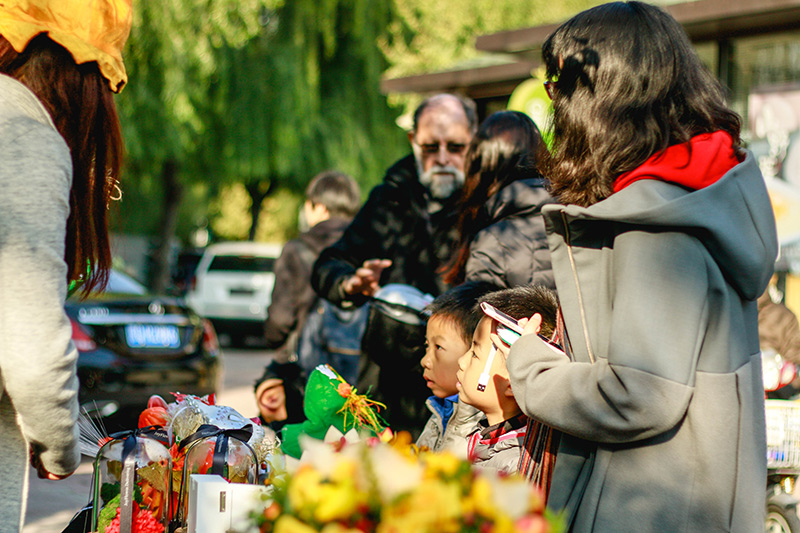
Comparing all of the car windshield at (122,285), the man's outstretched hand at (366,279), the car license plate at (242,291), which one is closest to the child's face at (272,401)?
the man's outstretched hand at (366,279)

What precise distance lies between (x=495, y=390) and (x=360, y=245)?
1.72 metres

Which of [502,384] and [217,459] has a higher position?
[502,384]

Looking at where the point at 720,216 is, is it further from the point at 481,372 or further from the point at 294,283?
the point at 294,283

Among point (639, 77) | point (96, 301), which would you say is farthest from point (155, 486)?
point (96, 301)

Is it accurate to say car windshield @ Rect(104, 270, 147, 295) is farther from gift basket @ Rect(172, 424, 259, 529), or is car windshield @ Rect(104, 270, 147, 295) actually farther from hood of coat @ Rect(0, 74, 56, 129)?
hood of coat @ Rect(0, 74, 56, 129)

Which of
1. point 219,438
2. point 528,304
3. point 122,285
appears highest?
point 528,304

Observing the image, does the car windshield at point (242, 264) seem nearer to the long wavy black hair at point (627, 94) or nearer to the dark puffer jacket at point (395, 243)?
the dark puffer jacket at point (395, 243)

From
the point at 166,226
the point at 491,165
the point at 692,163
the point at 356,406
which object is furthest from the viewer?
the point at 166,226

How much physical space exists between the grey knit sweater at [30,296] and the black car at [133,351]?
16.1 ft

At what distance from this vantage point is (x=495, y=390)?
243 cm

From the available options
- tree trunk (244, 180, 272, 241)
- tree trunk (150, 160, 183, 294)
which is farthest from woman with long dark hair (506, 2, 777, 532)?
tree trunk (244, 180, 272, 241)

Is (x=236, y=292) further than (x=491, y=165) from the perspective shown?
Yes

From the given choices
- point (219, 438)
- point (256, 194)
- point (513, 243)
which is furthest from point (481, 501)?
point (256, 194)

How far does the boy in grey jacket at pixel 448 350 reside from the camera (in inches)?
112
